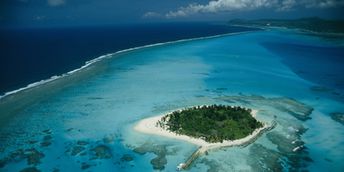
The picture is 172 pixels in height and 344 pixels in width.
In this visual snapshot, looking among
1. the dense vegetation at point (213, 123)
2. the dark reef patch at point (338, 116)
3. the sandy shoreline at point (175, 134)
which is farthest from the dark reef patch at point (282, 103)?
the dense vegetation at point (213, 123)

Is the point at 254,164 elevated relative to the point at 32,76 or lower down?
lower down

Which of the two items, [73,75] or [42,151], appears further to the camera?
[73,75]

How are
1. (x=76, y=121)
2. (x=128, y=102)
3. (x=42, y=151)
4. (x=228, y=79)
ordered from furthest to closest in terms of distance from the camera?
(x=228, y=79)
(x=128, y=102)
(x=76, y=121)
(x=42, y=151)

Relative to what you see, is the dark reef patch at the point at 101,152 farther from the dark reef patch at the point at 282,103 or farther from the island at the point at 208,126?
the dark reef patch at the point at 282,103

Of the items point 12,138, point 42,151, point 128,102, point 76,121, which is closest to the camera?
point 42,151

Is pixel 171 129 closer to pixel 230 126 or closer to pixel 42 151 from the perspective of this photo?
pixel 230 126

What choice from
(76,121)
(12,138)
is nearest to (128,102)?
(76,121)

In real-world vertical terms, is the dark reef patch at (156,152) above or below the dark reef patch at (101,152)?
below

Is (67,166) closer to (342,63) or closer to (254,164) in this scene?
(254,164)
